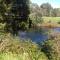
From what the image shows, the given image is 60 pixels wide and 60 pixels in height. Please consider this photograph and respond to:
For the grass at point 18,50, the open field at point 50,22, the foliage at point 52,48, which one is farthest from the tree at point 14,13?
the grass at point 18,50

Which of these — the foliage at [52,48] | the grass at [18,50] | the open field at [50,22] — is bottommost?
the open field at [50,22]

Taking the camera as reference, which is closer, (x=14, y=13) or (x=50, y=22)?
(x=14, y=13)

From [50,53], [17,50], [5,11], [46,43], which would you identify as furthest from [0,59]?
[5,11]

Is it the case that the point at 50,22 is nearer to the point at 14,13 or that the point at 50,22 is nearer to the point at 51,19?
the point at 51,19

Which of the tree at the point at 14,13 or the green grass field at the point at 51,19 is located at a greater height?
the tree at the point at 14,13

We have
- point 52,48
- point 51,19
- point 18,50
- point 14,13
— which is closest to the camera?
point 18,50

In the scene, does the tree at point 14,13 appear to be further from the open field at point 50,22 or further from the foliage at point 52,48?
the foliage at point 52,48

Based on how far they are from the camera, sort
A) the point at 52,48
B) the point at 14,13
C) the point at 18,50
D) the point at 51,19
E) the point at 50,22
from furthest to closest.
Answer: the point at 50,22, the point at 51,19, the point at 14,13, the point at 52,48, the point at 18,50

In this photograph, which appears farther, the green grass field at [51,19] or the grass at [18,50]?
the green grass field at [51,19]

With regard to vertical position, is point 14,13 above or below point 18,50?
above

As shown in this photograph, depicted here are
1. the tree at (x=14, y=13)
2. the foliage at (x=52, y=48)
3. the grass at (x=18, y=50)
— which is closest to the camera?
the grass at (x=18, y=50)

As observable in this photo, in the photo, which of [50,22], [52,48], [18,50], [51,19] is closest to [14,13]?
[51,19]

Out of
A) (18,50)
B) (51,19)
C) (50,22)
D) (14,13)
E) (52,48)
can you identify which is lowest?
(50,22)

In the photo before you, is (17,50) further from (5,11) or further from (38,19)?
(38,19)
